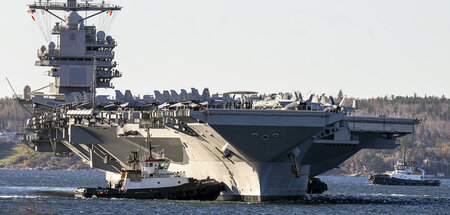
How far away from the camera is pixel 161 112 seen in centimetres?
3997

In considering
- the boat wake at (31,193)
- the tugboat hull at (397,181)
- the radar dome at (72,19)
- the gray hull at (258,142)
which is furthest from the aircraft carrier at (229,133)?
the tugboat hull at (397,181)

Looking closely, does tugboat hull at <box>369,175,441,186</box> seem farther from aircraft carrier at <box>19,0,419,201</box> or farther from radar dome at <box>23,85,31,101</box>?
radar dome at <box>23,85,31,101</box>

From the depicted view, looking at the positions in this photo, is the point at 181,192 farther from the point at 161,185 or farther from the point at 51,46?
the point at 51,46

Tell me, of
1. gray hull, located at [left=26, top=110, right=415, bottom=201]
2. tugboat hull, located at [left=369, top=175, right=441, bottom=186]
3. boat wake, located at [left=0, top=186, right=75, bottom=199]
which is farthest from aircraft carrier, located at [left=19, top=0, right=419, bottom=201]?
tugboat hull, located at [left=369, top=175, right=441, bottom=186]

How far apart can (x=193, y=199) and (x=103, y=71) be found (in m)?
21.6

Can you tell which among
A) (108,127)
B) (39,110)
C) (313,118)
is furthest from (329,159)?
(39,110)

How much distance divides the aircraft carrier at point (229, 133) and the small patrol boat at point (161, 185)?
2.87ft

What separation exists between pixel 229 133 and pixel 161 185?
16.8ft

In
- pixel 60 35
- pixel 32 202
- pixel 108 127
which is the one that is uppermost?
pixel 60 35

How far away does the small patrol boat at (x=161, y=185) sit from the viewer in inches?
1576

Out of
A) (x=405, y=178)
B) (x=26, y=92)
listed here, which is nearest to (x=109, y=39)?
(x=26, y=92)

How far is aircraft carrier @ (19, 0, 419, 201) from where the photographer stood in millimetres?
36562

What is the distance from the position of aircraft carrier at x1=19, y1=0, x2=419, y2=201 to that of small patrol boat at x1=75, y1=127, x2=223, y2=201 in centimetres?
87

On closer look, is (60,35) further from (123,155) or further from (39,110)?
(123,155)
